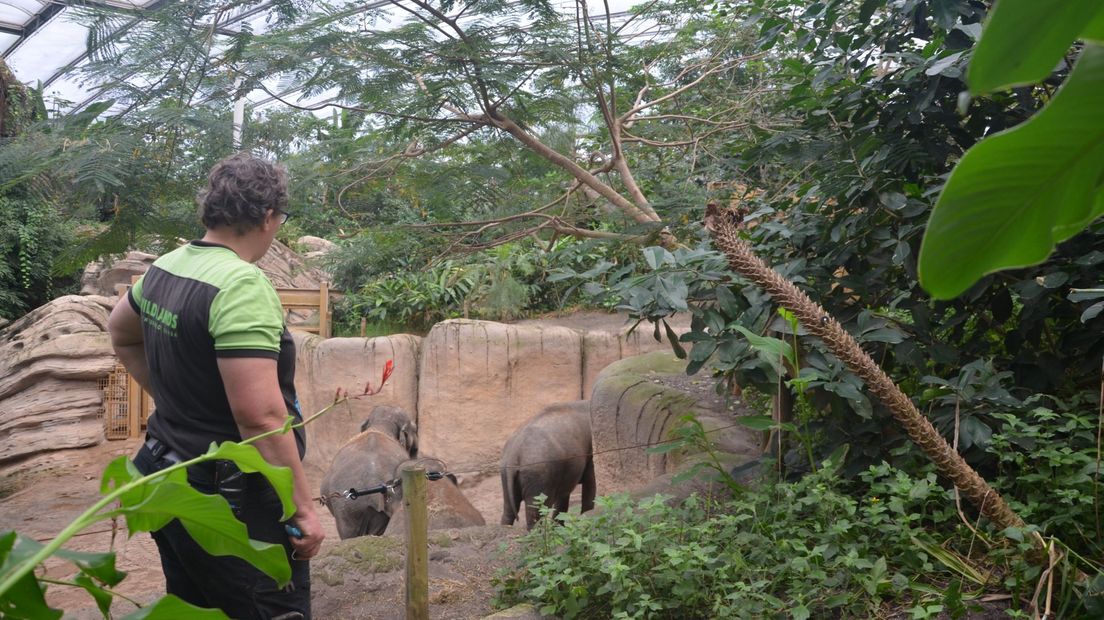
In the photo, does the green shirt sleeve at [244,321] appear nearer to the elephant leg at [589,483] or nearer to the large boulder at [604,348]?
the elephant leg at [589,483]

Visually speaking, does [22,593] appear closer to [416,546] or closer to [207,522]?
[207,522]

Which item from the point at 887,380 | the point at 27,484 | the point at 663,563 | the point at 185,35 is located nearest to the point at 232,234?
the point at 663,563

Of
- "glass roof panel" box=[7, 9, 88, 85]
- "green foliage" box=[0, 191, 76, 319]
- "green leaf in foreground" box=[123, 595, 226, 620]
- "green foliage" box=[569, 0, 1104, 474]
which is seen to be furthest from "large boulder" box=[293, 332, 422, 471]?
"green leaf in foreground" box=[123, 595, 226, 620]

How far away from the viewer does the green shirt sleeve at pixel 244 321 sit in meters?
2.29

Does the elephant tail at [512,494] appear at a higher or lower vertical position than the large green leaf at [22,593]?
lower

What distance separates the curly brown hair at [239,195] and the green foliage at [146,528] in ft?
5.43

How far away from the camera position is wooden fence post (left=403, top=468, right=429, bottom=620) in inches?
134

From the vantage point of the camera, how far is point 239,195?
2.51 meters

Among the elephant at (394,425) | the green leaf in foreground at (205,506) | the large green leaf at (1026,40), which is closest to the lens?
the large green leaf at (1026,40)

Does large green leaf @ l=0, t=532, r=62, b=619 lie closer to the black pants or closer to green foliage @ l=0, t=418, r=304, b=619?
green foliage @ l=0, t=418, r=304, b=619

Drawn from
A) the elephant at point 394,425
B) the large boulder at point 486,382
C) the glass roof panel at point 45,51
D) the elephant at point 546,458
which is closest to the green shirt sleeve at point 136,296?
the elephant at point 546,458

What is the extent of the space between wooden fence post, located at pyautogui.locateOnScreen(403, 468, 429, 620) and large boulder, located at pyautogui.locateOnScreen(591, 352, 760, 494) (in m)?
1.35

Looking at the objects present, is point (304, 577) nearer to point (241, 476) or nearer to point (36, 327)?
point (241, 476)

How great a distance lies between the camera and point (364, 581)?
182 inches
